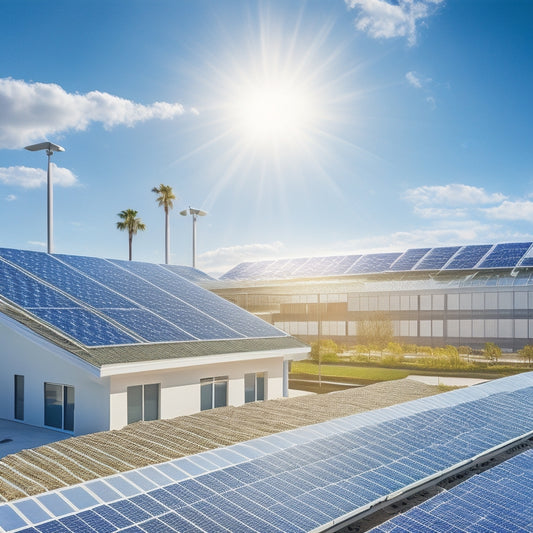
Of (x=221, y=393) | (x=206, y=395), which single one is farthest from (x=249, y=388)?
(x=206, y=395)

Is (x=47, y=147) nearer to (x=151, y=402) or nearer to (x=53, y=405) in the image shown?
(x=53, y=405)

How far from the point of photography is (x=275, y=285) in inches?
2667

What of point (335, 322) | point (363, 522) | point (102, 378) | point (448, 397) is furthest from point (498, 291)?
point (363, 522)

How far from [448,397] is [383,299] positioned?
46.2 meters

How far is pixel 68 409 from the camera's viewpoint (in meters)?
21.5

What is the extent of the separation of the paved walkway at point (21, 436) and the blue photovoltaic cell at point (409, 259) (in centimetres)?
4870

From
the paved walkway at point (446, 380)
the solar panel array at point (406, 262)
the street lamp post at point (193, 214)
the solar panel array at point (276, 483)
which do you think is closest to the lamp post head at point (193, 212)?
the street lamp post at point (193, 214)

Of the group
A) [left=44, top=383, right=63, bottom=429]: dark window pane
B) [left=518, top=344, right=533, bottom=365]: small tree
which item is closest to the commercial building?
[left=518, top=344, right=533, bottom=365]: small tree

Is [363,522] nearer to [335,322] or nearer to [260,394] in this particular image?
[260,394]

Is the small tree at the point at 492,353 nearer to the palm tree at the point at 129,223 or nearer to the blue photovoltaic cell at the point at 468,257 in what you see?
the blue photovoltaic cell at the point at 468,257

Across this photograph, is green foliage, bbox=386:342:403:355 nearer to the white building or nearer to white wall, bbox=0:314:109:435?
the white building

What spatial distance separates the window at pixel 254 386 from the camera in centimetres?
2728

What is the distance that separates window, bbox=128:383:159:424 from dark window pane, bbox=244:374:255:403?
576cm

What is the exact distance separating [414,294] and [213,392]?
39.4 m
